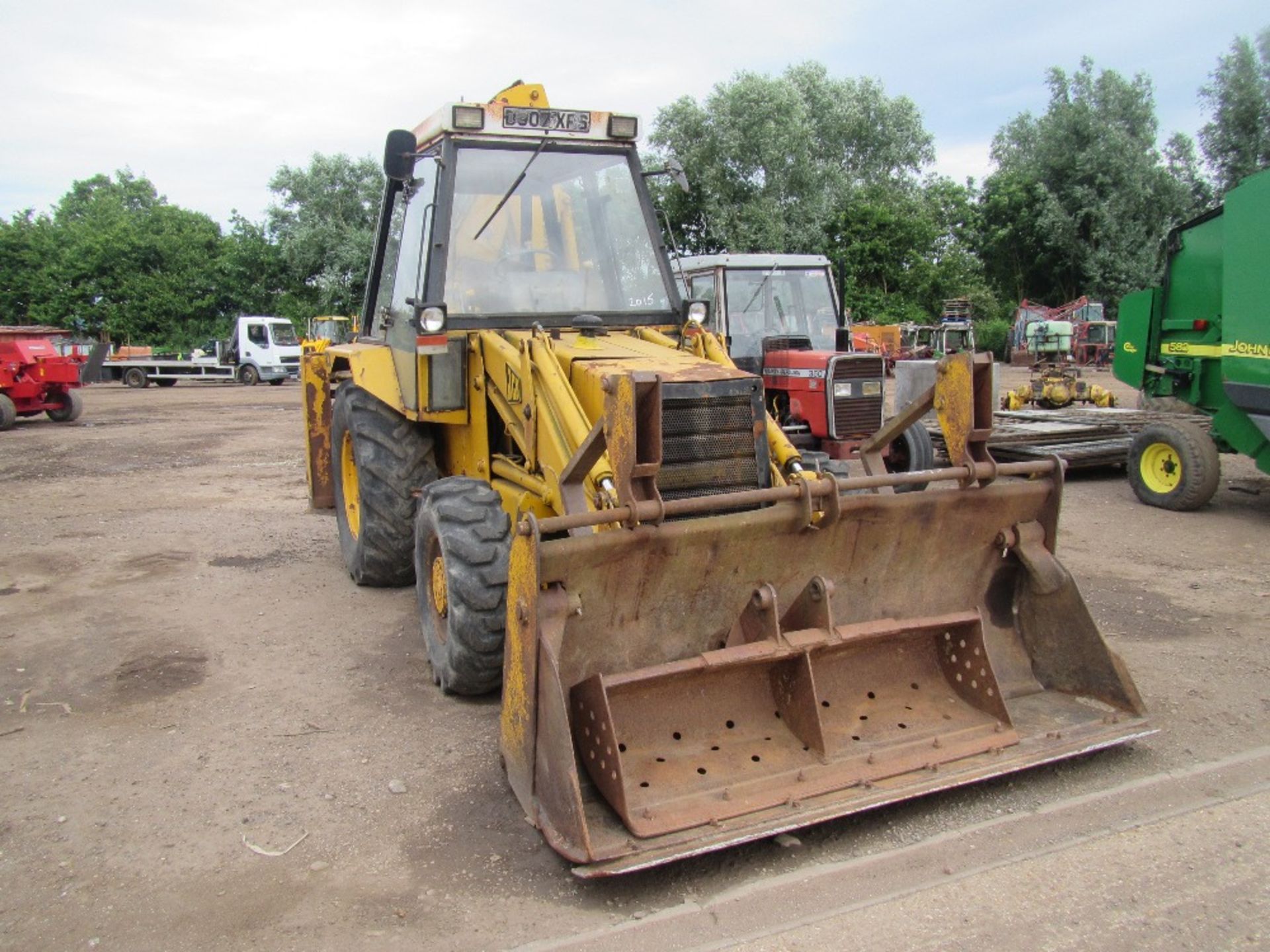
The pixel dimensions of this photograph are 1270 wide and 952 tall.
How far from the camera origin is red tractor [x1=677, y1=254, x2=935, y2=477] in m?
10.0

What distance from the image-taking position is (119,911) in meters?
3.10

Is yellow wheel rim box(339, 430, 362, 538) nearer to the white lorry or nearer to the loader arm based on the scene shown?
the loader arm

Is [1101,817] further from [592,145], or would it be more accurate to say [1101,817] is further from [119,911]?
[592,145]

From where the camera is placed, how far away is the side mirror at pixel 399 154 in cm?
522

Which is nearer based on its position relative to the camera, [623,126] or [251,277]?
[623,126]

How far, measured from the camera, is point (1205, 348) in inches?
356

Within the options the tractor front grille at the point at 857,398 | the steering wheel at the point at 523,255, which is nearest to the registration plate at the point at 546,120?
the steering wheel at the point at 523,255

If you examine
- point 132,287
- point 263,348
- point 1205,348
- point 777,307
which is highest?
point 132,287

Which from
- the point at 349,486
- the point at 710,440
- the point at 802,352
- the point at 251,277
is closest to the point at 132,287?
the point at 251,277

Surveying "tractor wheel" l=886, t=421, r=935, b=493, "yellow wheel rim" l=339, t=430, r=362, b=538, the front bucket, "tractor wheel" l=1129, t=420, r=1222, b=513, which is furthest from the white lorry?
the front bucket

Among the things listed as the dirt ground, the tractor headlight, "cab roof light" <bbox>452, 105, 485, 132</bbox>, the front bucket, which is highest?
"cab roof light" <bbox>452, 105, 485, 132</bbox>

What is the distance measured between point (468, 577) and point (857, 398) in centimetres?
658

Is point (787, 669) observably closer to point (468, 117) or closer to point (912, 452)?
point (468, 117)

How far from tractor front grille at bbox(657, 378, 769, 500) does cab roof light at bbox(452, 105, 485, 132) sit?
6.92 feet
